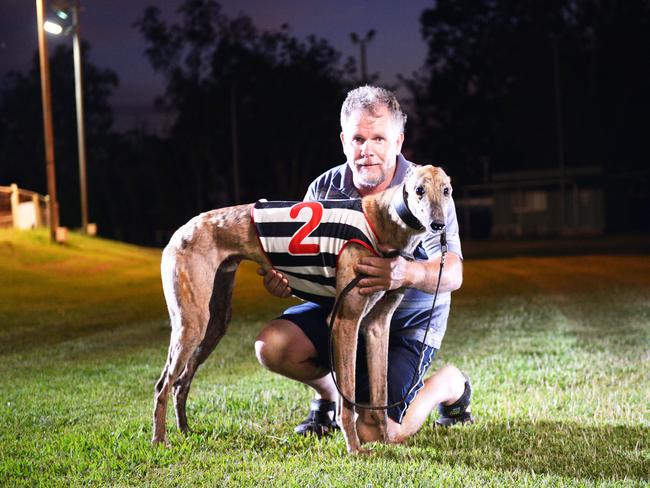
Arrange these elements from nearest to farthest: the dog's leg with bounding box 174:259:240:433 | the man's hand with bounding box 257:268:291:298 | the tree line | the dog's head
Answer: the dog's head, the man's hand with bounding box 257:268:291:298, the dog's leg with bounding box 174:259:240:433, the tree line

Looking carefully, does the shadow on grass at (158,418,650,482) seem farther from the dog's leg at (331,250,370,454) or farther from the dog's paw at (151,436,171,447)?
the dog's leg at (331,250,370,454)

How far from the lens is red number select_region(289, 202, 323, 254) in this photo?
410 centimetres

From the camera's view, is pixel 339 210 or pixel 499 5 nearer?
pixel 339 210

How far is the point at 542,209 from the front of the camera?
143 ft

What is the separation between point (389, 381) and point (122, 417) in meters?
1.74

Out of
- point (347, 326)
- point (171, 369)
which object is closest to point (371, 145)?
point (347, 326)

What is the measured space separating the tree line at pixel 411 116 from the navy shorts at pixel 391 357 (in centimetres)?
3891

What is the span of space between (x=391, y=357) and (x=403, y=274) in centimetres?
82

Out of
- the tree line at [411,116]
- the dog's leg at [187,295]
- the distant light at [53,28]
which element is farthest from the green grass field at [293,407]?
the tree line at [411,116]

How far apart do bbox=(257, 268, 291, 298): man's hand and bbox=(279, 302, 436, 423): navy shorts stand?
38 cm

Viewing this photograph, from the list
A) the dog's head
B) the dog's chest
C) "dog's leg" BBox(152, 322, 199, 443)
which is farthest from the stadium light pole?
the dog's head

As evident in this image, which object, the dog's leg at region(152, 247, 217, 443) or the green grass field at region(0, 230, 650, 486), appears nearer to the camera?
the green grass field at region(0, 230, 650, 486)

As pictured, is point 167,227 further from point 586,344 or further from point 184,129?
point 586,344

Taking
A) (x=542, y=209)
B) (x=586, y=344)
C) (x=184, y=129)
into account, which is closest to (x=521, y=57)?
(x=542, y=209)
